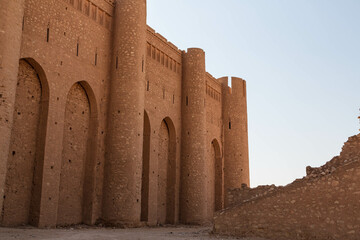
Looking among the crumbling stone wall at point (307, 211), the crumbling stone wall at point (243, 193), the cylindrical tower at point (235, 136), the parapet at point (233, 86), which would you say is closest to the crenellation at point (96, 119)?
A: the crumbling stone wall at point (243, 193)

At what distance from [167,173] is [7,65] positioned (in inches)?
454

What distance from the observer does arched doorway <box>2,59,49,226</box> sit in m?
12.5

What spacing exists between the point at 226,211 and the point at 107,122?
7270mm

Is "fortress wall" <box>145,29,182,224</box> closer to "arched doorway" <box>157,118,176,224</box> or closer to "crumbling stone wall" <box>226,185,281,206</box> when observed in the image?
"arched doorway" <box>157,118,176,224</box>

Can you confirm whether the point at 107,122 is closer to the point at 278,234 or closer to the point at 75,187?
the point at 75,187

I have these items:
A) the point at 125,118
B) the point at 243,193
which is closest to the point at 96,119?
the point at 125,118

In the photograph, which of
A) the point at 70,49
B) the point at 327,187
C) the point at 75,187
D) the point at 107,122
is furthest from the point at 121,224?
the point at 327,187

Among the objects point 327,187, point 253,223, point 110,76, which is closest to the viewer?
point 327,187

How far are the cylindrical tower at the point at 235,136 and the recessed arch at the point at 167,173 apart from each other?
6.26m

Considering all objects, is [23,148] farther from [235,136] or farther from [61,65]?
[235,136]

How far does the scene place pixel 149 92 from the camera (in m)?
19.4

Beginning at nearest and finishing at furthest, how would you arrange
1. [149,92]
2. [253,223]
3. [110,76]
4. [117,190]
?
[253,223]
[117,190]
[110,76]
[149,92]

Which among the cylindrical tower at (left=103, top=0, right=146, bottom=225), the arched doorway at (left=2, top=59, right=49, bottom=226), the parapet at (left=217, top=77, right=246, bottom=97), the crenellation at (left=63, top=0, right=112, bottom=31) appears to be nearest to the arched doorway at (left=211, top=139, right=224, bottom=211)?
the parapet at (left=217, top=77, right=246, bottom=97)

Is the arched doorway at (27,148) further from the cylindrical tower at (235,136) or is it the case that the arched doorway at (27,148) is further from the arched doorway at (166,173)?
the cylindrical tower at (235,136)
